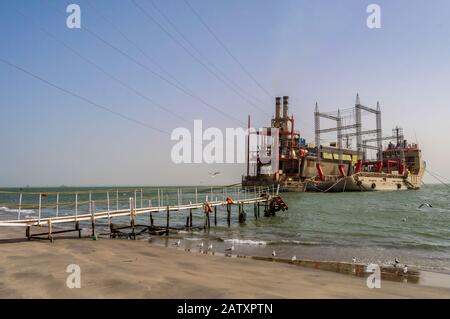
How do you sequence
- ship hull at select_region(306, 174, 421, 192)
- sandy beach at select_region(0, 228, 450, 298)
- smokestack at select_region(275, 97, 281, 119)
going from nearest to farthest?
sandy beach at select_region(0, 228, 450, 298) < ship hull at select_region(306, 174, 421, 192) < smokestack at select_region(275, 97, 281, 119)

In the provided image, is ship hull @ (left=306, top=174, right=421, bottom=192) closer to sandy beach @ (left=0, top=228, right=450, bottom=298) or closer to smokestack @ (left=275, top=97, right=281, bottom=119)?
smokestack @ (left=275, top=97, right=281, bottom=119)

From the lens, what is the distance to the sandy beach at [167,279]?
8.81 meters

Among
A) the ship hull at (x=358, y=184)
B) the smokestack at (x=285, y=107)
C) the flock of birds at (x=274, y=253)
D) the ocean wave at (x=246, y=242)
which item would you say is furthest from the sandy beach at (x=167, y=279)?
the smokestack at (x=285, y=107)

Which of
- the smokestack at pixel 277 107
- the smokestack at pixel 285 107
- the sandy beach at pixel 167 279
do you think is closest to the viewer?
the sandy beach at pixel 167 279

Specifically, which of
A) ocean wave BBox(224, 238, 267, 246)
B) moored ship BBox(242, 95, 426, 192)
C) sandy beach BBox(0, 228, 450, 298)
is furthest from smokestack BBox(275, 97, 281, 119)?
sandy beach BBox(0, 228, 450, 298)

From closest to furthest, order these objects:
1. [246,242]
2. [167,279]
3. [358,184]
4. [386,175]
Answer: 1. [167,279]
2. [246,242]
3. [358,184]
4. [386,175]

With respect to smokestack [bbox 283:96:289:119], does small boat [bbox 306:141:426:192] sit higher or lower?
lower

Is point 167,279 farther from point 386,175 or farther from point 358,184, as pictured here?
point 386,175

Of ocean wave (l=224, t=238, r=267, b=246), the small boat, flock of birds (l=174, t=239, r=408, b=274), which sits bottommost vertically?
ocean wave (l=224, t=238, r=267, b=246)

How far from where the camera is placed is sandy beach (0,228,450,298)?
28.9 ft

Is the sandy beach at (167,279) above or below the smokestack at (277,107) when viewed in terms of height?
below

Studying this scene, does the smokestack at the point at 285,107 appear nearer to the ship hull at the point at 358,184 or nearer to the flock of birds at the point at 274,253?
the ship hull at the point at 358,184

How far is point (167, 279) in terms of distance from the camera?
10.3 m

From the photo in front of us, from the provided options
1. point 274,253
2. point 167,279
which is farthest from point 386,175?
point 167,279
